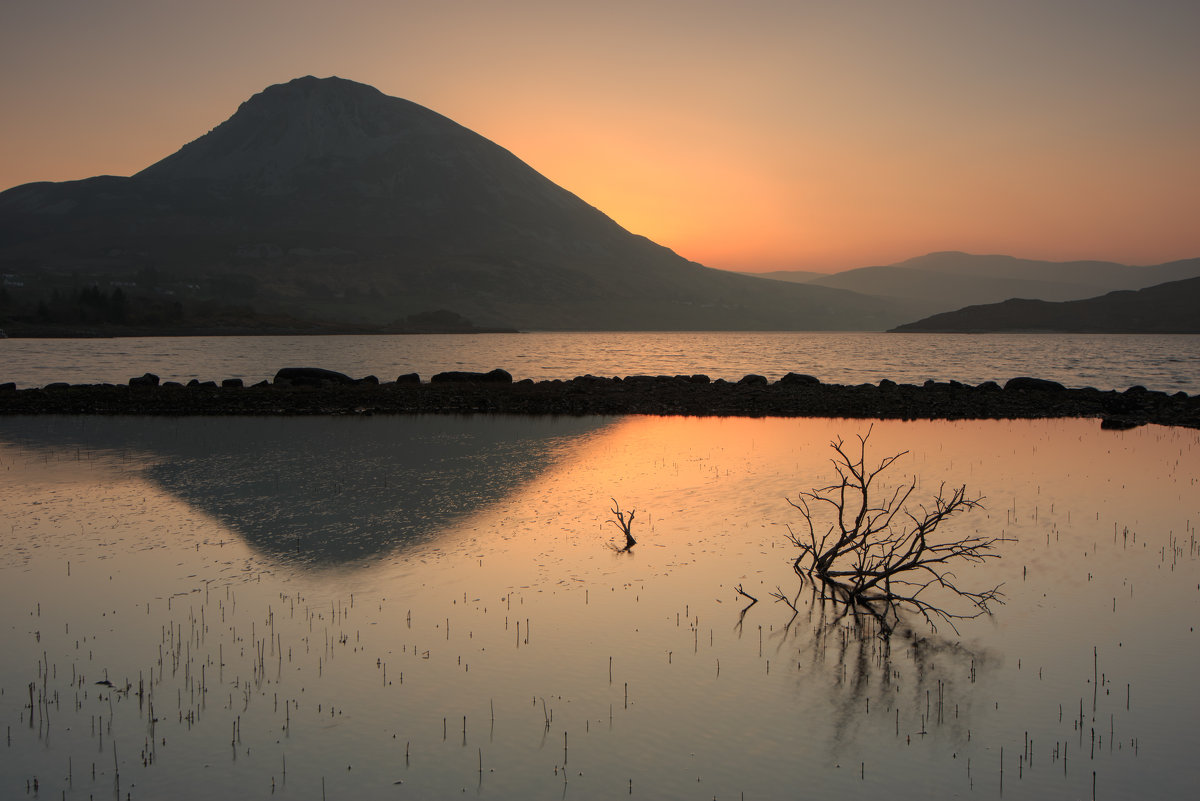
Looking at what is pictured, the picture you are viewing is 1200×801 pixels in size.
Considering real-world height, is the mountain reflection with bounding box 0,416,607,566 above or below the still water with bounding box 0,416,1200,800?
above

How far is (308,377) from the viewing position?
5434 cm

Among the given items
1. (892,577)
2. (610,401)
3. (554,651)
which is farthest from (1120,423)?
(554,651)

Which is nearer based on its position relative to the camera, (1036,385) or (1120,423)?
(1120,423)

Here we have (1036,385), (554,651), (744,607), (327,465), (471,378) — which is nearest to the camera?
(554,651)

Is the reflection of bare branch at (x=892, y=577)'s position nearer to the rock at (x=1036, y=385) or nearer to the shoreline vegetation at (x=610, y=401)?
the shoreline vegetation at (x=610, y=401)

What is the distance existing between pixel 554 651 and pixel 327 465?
15.8 metres

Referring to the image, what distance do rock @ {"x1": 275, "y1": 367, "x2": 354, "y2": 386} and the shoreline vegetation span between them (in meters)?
0.43

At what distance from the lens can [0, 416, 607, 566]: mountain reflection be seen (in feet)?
56.1

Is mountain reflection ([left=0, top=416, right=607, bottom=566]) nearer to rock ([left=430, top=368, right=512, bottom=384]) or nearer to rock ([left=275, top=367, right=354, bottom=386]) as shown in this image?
rock ([left=430, top=368, right=512, bottom=384])

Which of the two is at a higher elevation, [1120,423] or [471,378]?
[471,378]

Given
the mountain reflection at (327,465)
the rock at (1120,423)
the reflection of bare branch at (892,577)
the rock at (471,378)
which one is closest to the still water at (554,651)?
the mountain reflection at (327,465)

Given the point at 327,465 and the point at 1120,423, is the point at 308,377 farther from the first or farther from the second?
the point at 1120,423

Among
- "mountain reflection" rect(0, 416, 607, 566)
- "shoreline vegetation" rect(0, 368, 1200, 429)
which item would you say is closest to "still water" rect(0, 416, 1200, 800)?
"mountain reflection" rect(0, 416, 607, 566)

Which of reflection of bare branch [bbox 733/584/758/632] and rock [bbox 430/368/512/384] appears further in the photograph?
rock [bbox 430/368/512/384]
